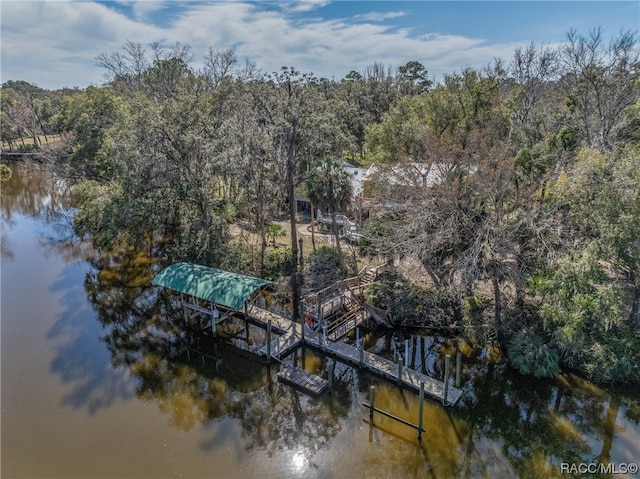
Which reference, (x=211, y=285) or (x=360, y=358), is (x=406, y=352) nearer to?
(x=360, y=358)

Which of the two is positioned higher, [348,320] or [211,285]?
[211,285]

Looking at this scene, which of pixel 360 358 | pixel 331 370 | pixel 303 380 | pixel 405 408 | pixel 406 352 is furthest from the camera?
pixel 406 352

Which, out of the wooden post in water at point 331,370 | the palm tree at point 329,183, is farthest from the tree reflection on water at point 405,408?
the palm tree at point 329,183

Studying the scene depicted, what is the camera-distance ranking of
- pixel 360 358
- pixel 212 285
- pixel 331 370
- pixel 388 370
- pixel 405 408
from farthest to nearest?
pixel 212 285
pixel 360 358
pixel 331 370
pixel 388 370
pixel 405 408

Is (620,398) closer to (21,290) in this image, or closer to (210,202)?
(210,202)

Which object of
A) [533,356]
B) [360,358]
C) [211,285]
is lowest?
[360,358]

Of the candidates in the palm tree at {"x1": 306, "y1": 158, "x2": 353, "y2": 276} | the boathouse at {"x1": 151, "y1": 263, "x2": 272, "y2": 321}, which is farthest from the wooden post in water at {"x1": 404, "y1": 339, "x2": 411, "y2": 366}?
the boathouse at {"x1": 151, "y1": 263, "x2": 272, "y2": 321}

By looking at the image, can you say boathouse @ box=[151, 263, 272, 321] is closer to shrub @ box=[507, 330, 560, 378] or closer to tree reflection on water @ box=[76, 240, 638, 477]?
tree reflection on water @ box=[76, 240, 638, 477]

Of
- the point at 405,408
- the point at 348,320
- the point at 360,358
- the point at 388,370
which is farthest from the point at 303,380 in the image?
the point at 348,320
